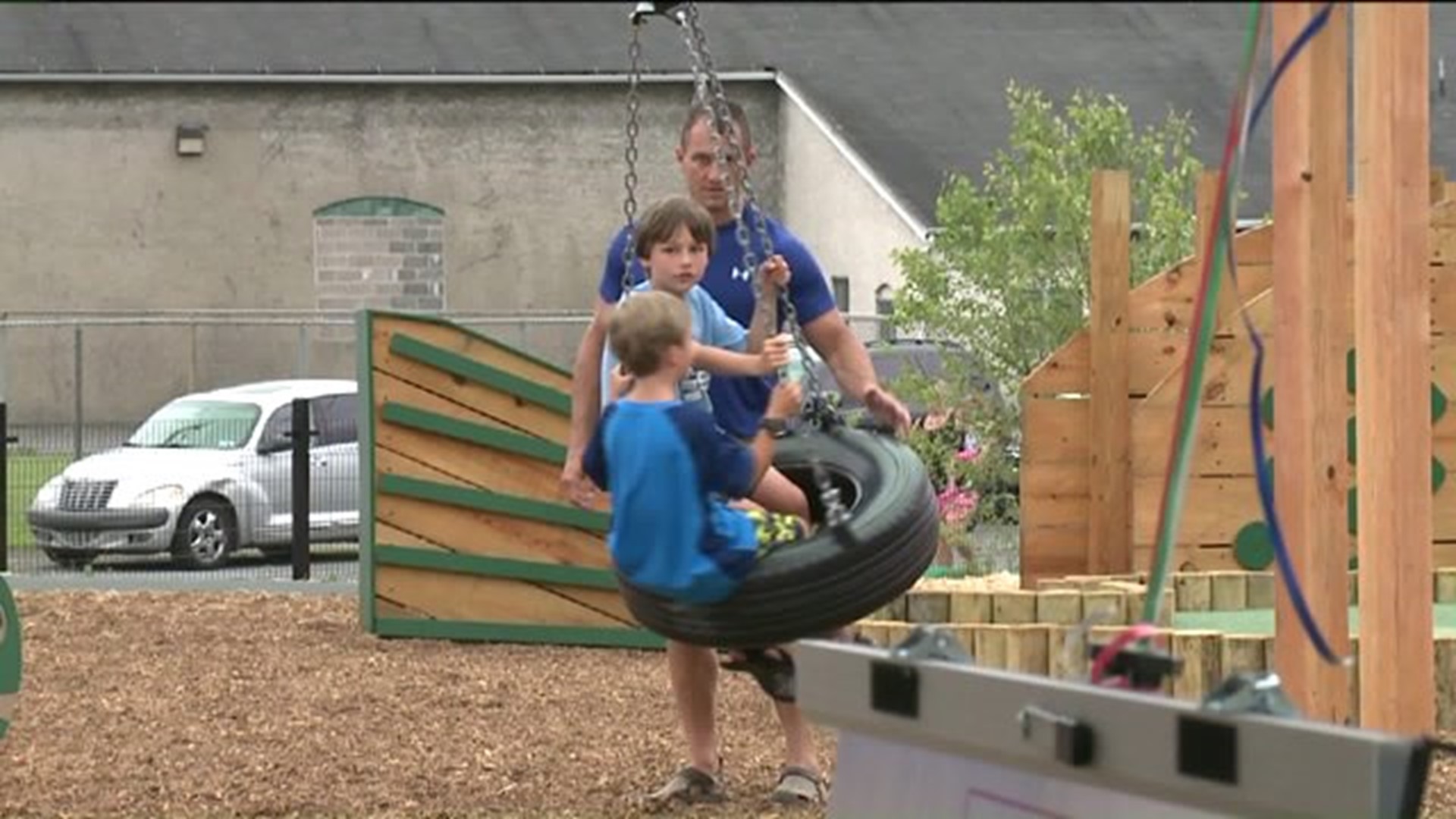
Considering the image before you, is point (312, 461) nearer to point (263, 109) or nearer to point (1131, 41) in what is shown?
point (263, 109)

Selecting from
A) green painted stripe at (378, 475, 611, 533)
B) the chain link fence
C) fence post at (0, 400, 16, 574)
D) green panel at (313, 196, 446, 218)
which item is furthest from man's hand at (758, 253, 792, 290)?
green panel at (313, 196, 446, 218)

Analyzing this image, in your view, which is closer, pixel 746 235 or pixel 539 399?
pixel 746 235

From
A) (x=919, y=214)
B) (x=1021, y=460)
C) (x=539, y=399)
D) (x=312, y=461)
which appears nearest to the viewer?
(x=1021, y=460)

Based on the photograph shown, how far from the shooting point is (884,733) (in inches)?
186

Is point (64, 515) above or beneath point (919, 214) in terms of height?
beneath

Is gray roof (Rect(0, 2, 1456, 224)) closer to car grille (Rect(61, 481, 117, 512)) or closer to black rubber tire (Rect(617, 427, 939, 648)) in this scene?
car grille (Rect(61, 481, 117, 512))

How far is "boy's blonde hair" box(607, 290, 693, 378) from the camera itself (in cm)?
689

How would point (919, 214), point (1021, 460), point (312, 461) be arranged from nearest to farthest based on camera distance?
point (1021, 460) < point (312, 461) < point (919, 214)

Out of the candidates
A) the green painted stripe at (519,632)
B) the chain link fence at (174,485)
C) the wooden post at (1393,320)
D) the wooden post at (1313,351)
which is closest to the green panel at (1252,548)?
the green painted stripe at (519,632)

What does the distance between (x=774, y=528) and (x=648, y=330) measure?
2.01ft

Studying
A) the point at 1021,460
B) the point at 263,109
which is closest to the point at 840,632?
the point at 1021,460

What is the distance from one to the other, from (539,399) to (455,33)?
2532cm

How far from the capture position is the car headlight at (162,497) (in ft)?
66.2

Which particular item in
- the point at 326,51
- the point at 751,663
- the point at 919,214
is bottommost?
the point at 751,663
